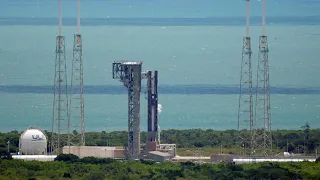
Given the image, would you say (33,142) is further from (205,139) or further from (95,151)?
(205,139)

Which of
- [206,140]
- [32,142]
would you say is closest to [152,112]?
[32,142]

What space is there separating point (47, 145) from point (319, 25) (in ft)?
331

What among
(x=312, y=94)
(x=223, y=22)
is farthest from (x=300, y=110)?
(x=223, y=22)

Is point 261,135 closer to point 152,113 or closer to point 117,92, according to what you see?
point 152,113

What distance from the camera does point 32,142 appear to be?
50750mm

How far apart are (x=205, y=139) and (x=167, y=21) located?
4350 inches

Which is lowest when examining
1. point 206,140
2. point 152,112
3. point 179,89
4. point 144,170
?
point 144,170

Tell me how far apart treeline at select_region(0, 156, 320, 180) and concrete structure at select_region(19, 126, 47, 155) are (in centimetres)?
253

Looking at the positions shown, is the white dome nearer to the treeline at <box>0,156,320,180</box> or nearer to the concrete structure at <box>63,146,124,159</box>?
the concrete structure at <box>63,146,124,159</box>

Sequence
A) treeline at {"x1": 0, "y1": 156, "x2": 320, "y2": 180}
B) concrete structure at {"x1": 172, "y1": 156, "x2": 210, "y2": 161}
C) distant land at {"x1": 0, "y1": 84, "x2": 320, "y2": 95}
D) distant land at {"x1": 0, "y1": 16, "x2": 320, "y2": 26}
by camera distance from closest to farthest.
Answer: treeline at {"x1": 0, "y1": 156, "x2": 320, "y2": 180}, concrete structure at {"x1": 172, "y1": 156, "x2": 210, "y2": 161}, distant land at {"x1": 0, "y1": 84, "x2": 320, "y2": 95}, distant land at {"x1": 0, "y1": 16, "x2": 320, "y2": 26}

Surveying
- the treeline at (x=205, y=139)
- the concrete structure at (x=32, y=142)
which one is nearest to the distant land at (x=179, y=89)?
the treeline at (x=205, y=139)

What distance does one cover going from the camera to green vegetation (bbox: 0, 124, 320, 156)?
183 feet

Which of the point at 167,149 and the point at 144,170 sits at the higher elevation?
the point at 167,149

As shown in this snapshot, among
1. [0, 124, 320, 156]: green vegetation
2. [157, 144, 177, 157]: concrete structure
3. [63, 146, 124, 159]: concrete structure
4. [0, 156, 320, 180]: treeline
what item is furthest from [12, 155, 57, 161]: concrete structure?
[157, 144, 177, 157]: concrete structure
